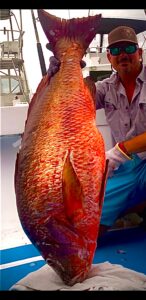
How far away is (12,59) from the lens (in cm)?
142

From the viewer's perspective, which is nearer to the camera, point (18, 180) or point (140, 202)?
point (18, 180)

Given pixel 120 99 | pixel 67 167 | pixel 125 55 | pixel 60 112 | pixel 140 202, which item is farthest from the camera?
pixel 140 202

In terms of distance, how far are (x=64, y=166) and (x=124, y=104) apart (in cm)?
59

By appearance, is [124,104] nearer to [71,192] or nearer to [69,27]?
[69,27]

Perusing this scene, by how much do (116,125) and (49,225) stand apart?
2.12ft

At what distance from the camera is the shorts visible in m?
1.49

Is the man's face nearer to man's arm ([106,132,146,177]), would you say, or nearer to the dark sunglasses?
the dark sunglasses

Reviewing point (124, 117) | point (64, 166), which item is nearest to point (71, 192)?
point (64, 166)

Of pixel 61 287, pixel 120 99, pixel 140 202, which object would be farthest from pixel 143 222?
pixel 61 287

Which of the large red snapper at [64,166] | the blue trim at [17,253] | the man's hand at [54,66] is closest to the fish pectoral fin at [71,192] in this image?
the large red snapper at [64,166]

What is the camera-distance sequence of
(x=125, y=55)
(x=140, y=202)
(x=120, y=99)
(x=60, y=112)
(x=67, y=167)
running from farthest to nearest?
(x=140, y=202) → (x=120, y=99) → (x=125, y=55) → (x=60, y=112) → (x=67, y=167)

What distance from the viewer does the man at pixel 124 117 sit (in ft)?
3.62

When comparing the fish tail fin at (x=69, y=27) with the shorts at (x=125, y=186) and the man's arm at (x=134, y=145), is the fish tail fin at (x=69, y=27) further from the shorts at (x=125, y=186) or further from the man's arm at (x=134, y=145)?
the shorts at (x=125, y=186)
